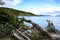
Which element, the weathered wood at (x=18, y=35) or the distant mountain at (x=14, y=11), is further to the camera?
the distant mountain at (x=14, y=11)

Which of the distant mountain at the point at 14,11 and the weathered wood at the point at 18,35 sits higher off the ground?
the distant mountain at the point at 14,11

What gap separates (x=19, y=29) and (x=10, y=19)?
55 cm

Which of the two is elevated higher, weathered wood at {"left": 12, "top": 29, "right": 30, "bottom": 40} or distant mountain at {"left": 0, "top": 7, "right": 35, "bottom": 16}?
distant mountain at {"left": 0, "top": 7, "right": 35, "bottom": 16}

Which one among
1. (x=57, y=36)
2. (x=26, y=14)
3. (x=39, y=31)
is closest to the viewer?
(x=57, y=36)

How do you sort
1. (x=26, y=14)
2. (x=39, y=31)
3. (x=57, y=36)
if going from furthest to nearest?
(x=26, y=14) → (x=39, y=31) → (x=57, y=36)

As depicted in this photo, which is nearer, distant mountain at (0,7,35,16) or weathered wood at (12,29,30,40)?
weathered wood at (12,29,30,40)

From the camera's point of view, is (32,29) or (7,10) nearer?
(32,29)

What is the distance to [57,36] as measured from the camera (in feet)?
14.1

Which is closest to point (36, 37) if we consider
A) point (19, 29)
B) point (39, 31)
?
point (39, 31)

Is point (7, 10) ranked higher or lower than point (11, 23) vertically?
higher

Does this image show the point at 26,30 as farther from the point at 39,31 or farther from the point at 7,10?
the point at 7,10

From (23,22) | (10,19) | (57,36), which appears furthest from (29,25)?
(57,36)

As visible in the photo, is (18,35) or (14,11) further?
(14,11)

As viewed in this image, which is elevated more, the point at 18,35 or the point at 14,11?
the point at 14,11
